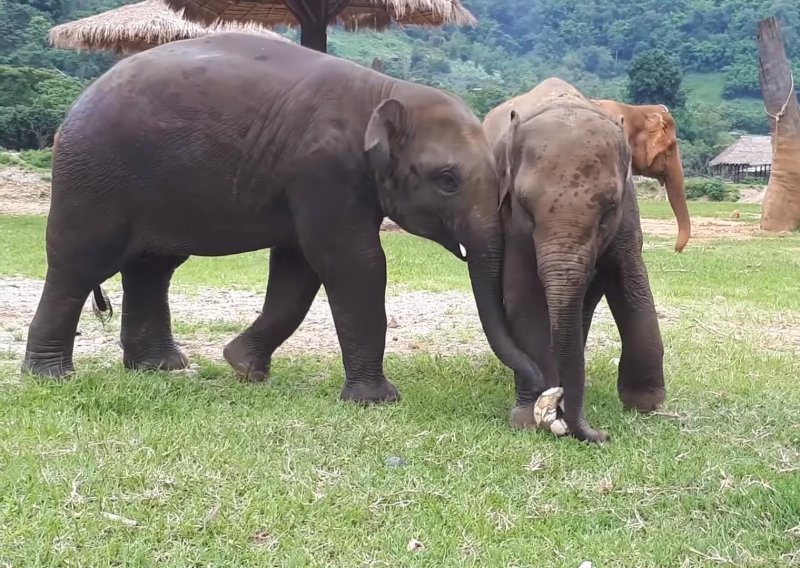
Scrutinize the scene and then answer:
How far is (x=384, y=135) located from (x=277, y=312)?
125 centimetres

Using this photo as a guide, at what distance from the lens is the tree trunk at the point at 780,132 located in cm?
1609

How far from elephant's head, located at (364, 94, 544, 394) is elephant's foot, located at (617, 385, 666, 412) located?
0.64 meters

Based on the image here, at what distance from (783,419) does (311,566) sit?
8.21 ft

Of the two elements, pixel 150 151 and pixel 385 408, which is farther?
pixel 150 151

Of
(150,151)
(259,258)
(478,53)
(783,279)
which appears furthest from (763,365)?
(478,53)

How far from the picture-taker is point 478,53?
229ft

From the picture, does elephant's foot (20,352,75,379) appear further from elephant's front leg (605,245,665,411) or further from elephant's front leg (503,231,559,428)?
elephant's front leg (605,245,665,411)

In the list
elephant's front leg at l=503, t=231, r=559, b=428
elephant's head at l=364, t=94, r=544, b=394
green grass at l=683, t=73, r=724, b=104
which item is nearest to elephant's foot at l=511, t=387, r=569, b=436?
elephant's front leg at l=503, t=231, r=559, b=428

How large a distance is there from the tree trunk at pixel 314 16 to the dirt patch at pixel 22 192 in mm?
6506

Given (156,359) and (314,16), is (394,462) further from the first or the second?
(314,16)

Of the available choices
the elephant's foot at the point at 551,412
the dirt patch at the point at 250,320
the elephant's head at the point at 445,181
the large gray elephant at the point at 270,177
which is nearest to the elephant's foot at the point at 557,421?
the elephant's foot at the point at 551,412

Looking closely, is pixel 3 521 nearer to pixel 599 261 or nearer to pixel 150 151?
pixel 150 151

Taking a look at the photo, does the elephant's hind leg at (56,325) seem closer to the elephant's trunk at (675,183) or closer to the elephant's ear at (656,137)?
the elephant's trunk at (675,183)

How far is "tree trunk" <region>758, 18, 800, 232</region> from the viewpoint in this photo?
1609 centimetres
